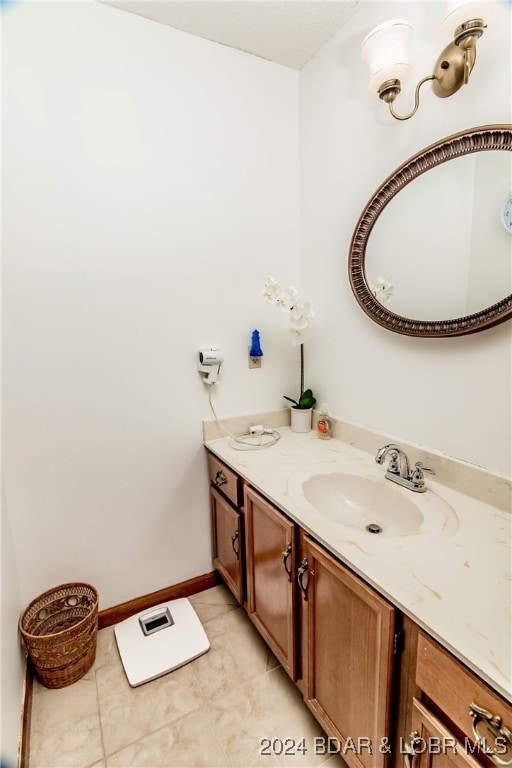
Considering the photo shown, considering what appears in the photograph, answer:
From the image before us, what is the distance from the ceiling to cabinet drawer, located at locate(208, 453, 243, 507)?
5.90ft

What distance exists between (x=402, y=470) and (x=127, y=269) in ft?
4.34

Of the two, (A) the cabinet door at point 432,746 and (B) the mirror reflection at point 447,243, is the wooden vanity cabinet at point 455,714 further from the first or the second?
(B) the mirror reflection at point 447,243

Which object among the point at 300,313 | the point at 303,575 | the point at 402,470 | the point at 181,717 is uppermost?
Answer: the point at 300,313

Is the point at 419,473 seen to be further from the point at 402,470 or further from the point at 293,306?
the point at 293,306

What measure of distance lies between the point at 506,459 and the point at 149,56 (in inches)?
77.2

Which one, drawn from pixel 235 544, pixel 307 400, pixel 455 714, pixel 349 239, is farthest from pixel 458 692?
pixel 349 239

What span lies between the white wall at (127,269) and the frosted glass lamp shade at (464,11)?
0.89 m

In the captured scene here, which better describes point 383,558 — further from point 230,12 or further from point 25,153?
point 230,12

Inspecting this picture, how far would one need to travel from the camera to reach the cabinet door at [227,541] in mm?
1530

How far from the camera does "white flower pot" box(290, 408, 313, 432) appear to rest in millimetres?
1805

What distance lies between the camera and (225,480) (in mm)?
1568

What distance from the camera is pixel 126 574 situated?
5.44 ft

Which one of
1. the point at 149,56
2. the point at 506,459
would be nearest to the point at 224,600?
the point at 506,459

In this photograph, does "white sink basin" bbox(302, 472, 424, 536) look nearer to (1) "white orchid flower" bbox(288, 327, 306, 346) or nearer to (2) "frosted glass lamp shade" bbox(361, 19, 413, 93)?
(1) "white orchid flower" bbox(288, 327, 306, 346)
